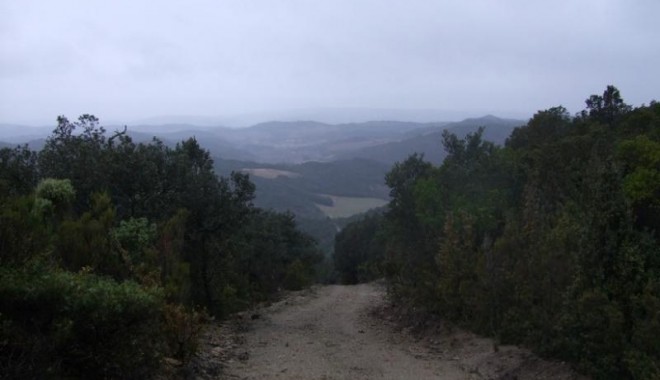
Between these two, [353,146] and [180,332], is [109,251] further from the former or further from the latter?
[353,146]

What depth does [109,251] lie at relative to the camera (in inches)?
325

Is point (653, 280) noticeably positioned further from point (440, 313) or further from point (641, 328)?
point (440, 313)

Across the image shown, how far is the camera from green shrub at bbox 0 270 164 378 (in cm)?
516

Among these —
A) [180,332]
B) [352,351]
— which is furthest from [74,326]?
[352,351]

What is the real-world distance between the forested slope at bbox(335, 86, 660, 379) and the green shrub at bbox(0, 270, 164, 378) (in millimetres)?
6137

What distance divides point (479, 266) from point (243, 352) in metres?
5.21

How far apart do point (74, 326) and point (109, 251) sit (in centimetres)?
271

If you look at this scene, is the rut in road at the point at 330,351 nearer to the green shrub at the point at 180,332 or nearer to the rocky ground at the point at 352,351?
the rocky ground at the point at 352,351

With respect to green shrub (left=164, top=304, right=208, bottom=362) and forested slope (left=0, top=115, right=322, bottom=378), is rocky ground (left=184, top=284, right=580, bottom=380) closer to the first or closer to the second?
green shrub (left=164, top=304, right=208, bottom=362)

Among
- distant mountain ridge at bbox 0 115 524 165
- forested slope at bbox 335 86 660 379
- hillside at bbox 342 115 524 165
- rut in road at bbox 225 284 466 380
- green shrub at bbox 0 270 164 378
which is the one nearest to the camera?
green shrub at bbox 0 270 164 378

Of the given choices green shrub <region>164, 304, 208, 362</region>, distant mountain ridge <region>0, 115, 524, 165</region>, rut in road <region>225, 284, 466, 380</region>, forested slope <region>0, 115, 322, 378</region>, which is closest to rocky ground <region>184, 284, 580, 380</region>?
rut in road <region>225, 284, 466, 380</region>

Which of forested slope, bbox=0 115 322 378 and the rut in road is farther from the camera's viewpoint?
the rut in road

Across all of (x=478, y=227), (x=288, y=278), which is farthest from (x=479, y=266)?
(x=288, y=278)

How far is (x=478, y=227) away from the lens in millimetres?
16031
